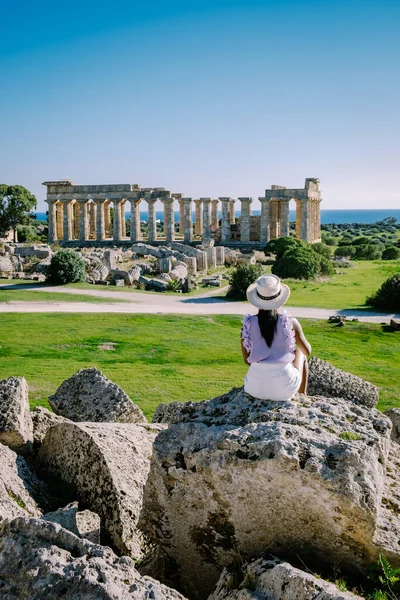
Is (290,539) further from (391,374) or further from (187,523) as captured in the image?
(391,374)

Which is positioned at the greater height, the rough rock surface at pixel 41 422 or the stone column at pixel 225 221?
the stone column at pixel 225 221

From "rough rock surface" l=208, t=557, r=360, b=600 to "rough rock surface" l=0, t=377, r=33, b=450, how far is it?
9.70 ft

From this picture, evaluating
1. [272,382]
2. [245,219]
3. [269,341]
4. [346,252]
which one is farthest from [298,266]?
[272,382]

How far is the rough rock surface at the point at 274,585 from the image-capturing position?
11.8 ft

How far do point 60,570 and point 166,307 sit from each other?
21060mm

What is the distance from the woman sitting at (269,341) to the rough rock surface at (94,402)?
259 cm

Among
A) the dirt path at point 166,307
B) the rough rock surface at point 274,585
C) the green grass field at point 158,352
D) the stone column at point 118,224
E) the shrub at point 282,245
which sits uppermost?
the stone column at point 118,224

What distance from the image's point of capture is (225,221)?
192 ft

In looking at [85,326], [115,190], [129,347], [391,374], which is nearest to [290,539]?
[391,374]

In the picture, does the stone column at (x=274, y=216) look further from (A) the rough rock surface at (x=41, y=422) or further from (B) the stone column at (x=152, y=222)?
(A) the rough rock surface at (x=41, y=422)

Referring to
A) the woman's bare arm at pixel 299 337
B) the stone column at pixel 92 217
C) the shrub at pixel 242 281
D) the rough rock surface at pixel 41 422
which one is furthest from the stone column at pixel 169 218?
the woman's bare arm at pixel 299 337

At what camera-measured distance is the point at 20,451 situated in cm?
633

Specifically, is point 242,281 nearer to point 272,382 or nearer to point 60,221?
point 272,382

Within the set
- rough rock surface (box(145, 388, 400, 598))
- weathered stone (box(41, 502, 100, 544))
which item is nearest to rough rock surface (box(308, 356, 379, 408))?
rough rock surface (box(145, 388, 400, 598))
